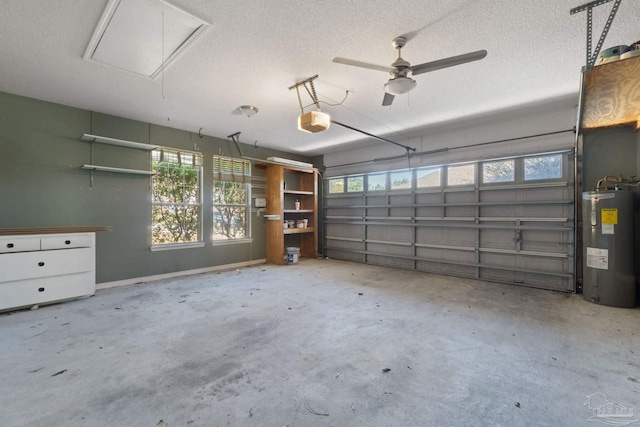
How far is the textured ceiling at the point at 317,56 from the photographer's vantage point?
216 centimetres

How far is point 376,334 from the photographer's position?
2707 mm

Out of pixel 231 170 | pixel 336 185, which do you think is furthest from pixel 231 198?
pixel 336 185

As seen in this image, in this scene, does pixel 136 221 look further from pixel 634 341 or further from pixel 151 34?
pixel 634 341

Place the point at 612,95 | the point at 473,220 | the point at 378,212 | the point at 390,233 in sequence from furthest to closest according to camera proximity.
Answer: the point at 378,212
the point at 390,233
the point at 473,220
the point at 612,95

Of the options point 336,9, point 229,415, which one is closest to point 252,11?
point 336,9

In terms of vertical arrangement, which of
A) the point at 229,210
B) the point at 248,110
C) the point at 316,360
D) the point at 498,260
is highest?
the point at 248,110

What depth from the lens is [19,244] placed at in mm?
3359

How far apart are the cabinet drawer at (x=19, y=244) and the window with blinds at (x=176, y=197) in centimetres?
159

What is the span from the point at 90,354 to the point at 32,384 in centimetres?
42

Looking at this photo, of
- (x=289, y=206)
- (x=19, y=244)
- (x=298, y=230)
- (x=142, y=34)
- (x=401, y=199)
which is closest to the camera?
(x=142, y=34)

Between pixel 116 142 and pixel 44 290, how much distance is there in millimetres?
2301

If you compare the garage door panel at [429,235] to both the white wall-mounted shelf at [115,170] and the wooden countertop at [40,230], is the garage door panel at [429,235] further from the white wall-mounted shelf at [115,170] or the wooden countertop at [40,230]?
the wooden countertop at [40,230]

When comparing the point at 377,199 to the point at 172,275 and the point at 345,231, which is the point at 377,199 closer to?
the point at 345,231

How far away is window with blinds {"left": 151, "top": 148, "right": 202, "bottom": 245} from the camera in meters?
5.03
